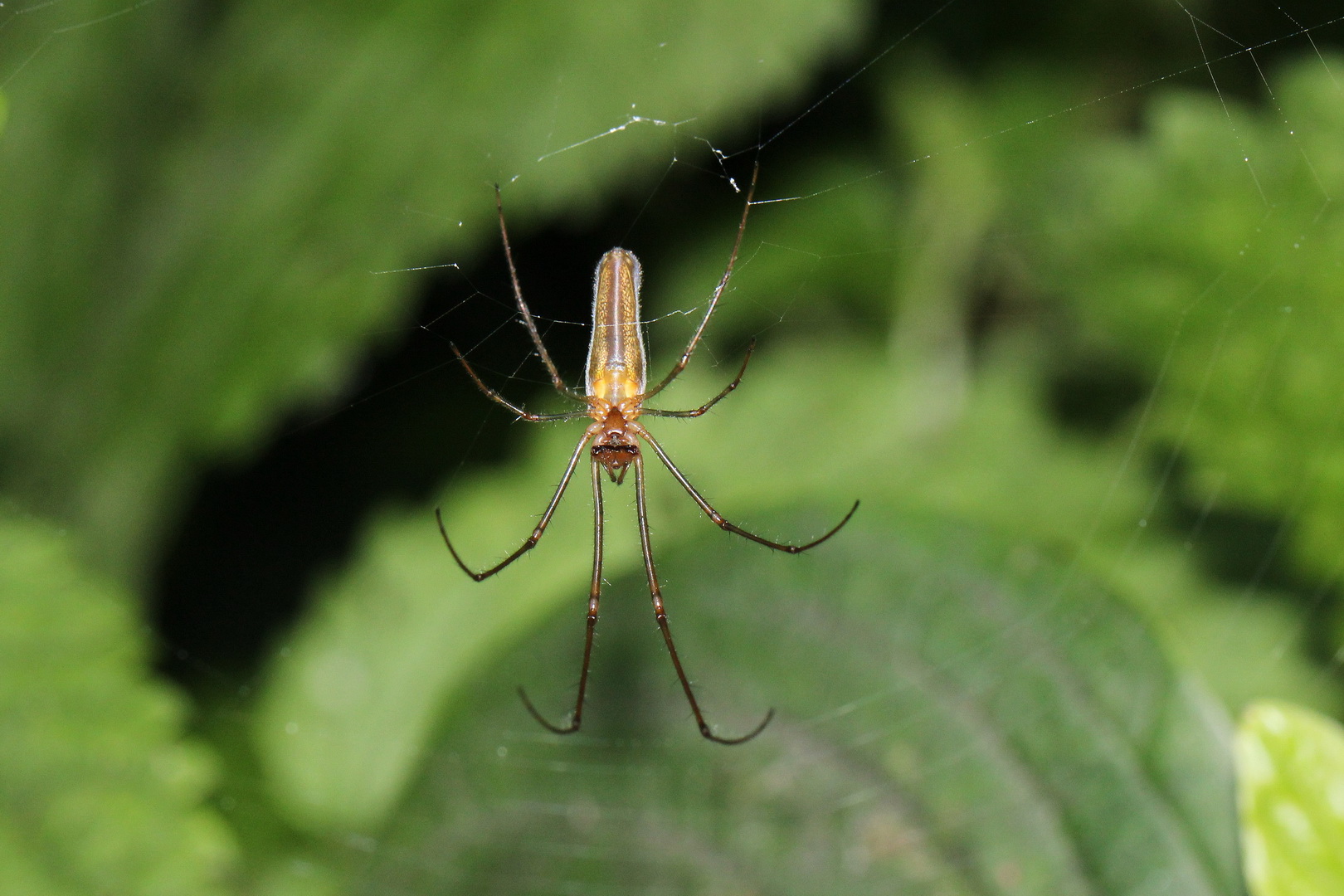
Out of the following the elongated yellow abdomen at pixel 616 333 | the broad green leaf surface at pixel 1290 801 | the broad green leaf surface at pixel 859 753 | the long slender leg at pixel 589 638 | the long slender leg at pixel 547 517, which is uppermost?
the elongated yellow abdomen at pixel 616 333

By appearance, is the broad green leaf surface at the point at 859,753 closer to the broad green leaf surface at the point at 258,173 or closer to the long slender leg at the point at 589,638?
Answer: the long slender leg at the point at 589,638

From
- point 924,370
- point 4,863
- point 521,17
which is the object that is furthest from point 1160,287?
point 4,863

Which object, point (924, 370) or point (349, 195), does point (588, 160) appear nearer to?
point (349, 195)

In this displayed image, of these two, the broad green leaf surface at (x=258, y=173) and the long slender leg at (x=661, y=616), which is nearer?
the long slender leg at (x=661, y=616)

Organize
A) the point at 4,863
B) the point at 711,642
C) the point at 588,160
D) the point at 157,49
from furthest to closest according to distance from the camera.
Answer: the point at 157,49 → the point at 588,160 → the point at 711,642 → the point at 4,863

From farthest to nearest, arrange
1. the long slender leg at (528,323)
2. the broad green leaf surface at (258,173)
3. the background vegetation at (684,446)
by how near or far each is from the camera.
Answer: the broad green leaf surface at (258,173) → the long slender leg at (528,323) → the background vegetation at (684,446)

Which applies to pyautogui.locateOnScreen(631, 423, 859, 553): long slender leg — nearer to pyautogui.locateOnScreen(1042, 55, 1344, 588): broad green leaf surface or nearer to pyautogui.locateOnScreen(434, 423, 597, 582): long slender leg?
pyautogui.locateOnScreen(434, 423, 597, 582): long slender leg

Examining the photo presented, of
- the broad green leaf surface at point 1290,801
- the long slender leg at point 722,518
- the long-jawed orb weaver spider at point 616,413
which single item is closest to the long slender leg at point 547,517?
the long-jawed orb weaver spider at point 616,413

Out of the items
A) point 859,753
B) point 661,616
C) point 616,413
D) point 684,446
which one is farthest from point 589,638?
point 684,446
